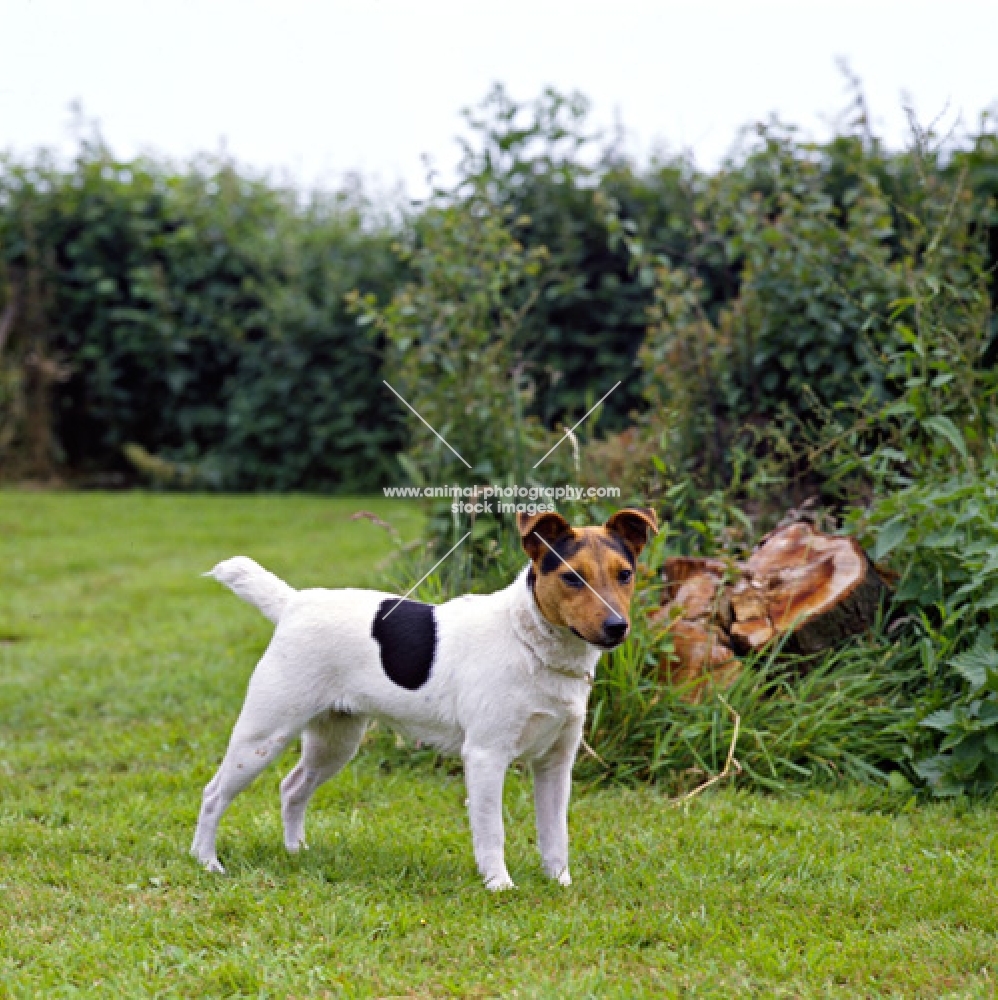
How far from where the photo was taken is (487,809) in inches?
146

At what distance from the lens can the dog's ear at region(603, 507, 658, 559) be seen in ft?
12.0

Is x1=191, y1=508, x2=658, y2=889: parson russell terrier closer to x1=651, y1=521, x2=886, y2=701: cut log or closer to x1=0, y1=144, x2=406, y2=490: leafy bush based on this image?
x1=651, y1=521, x2=886, y2=701: cut log

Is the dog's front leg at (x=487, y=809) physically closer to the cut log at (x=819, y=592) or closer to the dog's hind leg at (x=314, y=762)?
the dog's hind leg at (x=314, y=762)

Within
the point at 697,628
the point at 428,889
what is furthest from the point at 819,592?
the point at 428,889

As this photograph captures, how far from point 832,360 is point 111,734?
166 inches

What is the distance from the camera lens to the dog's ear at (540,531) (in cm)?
356

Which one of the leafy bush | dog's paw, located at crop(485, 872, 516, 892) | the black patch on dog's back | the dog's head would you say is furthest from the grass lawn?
the leafy bush

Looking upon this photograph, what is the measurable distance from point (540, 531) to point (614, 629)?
0.39 meters

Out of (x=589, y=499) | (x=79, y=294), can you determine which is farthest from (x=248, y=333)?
(x=589, y=499)

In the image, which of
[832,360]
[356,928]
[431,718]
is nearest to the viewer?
[356,928]

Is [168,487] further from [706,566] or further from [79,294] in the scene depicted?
[706,566]

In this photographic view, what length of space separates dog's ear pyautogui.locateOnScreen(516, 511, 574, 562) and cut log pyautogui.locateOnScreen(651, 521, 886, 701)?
5.73 feet

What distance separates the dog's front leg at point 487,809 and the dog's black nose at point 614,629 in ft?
1.94

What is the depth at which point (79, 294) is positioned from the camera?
13250 millimetres
